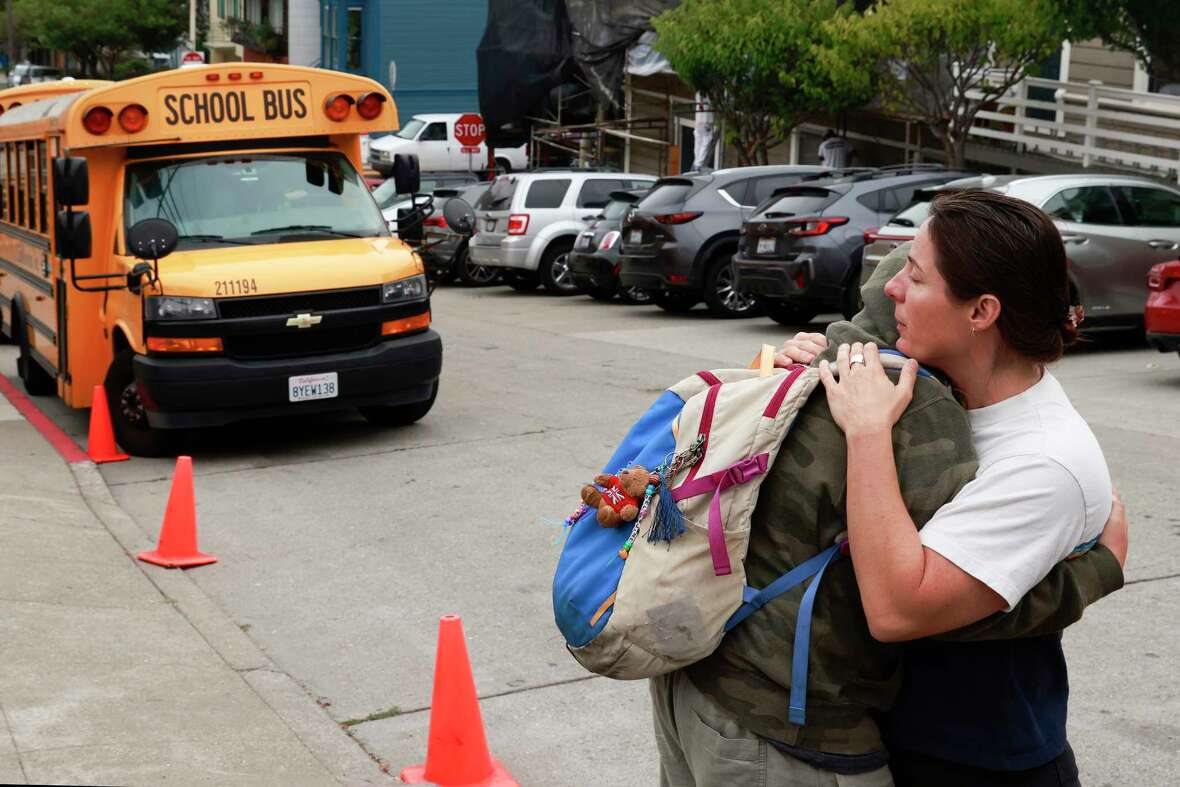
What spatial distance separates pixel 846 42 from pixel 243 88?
13806mm

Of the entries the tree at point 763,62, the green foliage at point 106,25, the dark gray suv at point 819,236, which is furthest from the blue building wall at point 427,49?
the dark gray suv at point 819,236

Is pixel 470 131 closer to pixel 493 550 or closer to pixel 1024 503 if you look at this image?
pixel 493 550

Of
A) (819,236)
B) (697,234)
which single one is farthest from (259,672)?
(697,234)

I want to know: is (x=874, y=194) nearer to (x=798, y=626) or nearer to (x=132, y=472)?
(x=132, y=472)

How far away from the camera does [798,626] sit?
2225 millimetres

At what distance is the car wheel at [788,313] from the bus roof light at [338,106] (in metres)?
7.53

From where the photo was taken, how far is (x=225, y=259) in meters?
10.3

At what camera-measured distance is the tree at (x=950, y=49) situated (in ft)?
68.1

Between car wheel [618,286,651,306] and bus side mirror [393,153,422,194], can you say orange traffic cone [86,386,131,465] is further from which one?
car wheel [618,286,651,306]

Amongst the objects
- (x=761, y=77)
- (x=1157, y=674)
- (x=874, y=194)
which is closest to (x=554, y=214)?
(x=761, y=77)

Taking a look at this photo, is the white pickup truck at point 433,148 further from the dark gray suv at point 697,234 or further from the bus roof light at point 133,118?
the bus roof light at point 133,118

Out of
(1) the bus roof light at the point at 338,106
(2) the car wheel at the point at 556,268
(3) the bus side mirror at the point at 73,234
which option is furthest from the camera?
(2) the car wheel at the point at 556,268

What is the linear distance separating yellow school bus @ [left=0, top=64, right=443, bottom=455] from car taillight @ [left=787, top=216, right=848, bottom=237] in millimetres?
5731

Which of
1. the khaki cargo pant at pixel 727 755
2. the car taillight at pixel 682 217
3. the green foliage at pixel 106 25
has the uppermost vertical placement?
the green foliage at pixel 106 25
